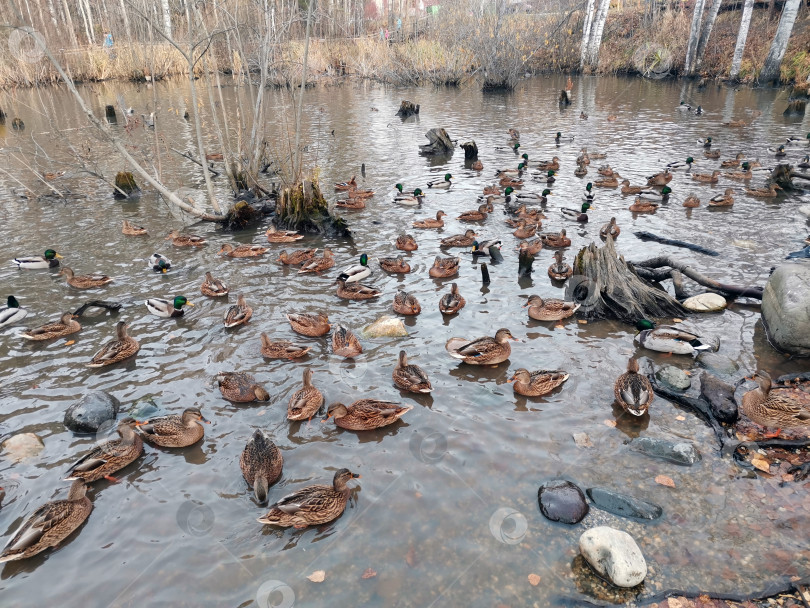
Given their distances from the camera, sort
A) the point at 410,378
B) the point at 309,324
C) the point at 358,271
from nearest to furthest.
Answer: the point at 410,378
the point at 309,324
the point at 358,271

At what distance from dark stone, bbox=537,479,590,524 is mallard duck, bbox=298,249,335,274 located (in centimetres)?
683

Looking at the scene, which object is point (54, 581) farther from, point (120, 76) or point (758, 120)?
point (120, 76)

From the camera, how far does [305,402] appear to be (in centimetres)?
651

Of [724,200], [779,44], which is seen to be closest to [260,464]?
[724,200]

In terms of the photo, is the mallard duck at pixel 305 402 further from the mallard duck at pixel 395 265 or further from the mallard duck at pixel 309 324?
the mallard duck at pixel 395 265

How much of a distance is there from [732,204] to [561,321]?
844 cm

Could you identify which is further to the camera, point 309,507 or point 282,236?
point 282,236

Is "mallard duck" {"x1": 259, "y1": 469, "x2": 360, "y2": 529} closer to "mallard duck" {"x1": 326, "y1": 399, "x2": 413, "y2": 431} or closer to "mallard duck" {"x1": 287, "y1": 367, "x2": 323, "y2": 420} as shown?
"mallard duck" {"x1": 326, "y1": 399, "x2": 413, "y2": 431}

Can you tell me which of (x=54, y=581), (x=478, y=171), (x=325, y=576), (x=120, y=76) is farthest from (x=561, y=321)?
(x=120, y=76)

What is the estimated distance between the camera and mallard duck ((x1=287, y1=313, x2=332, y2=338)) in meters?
8.34

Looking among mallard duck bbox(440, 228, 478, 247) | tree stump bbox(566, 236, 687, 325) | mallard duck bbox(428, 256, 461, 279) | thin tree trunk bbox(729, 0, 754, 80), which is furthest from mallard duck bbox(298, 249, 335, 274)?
thin tree trunk bbox(729, 0, 754, 80)

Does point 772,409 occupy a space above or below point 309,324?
above

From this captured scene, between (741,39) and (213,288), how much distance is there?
3714 cm

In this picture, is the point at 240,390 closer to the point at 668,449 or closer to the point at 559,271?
the point at 668,449
